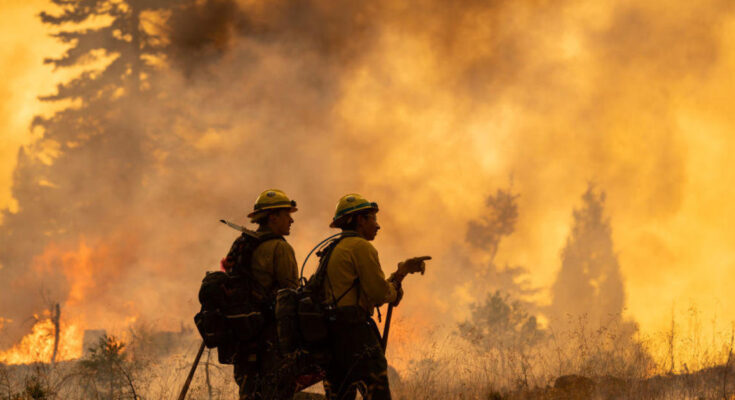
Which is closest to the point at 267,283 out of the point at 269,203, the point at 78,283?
the point at 269,203

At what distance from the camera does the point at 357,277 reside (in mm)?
6070

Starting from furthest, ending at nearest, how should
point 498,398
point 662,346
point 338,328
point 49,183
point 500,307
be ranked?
1. point 49,183
2. point 500,307
3. point 662,346
4. point 498,398
5. point 338,328

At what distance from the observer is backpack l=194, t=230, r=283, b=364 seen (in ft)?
21.7

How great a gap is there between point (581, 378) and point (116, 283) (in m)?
63.0

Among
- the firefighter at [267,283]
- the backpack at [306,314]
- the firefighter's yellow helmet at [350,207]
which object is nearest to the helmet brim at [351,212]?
the firefighter's yellow helmet at [350,207]

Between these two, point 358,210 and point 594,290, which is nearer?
point 358,210

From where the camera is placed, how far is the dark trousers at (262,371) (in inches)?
244

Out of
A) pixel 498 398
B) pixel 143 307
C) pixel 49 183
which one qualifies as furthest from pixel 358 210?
pixel 49 183

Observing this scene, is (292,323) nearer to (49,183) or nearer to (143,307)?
(143,307)

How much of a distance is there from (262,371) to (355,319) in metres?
1.45

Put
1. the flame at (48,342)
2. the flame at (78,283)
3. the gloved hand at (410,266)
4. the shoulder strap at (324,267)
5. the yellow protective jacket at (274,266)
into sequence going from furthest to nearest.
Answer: the flame at (78,283) → the flame at (48,342) → the yellow protective jacket at (274,266) → the gloved hand at (410,266) → the shoulder strap at (324,267)

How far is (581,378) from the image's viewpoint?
10320mm

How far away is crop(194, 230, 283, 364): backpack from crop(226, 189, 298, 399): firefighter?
7 centimetres

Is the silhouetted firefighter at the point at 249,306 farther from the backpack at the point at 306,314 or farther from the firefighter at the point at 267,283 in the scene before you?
the backpack at the point at 306,314
